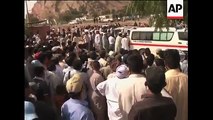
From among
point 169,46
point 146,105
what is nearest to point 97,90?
point 146,105

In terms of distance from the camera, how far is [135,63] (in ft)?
15.5

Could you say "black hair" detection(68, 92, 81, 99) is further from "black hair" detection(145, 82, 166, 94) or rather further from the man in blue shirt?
"black hair" detection(145, 82, 166, 94)

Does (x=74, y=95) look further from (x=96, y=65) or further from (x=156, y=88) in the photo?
(x=156, y=88)

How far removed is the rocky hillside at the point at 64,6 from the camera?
4.79 metres

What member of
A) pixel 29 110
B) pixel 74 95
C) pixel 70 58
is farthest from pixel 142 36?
pixel 29 110

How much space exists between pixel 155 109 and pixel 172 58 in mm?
487

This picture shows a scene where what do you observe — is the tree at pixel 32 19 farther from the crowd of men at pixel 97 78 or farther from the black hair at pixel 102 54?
the black hair at pixel 102 54

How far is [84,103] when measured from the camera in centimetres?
481

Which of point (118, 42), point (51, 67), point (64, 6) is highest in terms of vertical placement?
point (64, 6)

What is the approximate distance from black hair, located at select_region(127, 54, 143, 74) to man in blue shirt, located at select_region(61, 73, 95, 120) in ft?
1.60

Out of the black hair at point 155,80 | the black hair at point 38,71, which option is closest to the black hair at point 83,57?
the black hair at point 38,71
